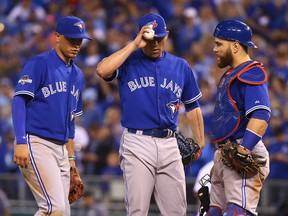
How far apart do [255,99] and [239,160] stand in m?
0.48

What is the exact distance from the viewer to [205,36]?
1498cm

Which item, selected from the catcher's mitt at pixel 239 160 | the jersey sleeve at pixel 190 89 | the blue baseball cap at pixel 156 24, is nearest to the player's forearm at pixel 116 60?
the blue baseball cap at pixel 156 24

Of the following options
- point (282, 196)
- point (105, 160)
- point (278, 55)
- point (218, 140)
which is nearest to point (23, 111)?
point (218, 140)

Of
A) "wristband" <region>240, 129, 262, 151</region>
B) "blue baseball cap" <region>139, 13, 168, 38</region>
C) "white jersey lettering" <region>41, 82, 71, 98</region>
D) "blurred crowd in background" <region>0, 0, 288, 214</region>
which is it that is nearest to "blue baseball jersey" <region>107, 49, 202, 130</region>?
"blue baseball cap" <region>139, 13, 168, 38</region>

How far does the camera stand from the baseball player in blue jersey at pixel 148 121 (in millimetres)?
6895

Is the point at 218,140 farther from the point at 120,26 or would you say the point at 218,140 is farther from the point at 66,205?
the point at 120,26

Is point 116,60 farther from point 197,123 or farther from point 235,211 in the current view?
point 235,211

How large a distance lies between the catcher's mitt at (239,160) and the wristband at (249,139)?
67mm

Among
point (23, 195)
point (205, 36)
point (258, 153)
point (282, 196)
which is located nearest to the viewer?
point (258, 153)

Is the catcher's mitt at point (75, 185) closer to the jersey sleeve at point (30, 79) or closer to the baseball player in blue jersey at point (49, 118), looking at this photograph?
the baseball player in blue jersey at point (49, 118)

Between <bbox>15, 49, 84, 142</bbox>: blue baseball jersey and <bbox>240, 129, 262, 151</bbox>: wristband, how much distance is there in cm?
156

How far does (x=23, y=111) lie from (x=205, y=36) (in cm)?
851

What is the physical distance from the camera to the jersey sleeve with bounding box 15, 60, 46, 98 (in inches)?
270

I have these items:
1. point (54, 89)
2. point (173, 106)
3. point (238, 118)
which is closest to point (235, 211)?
point (238, 118)
